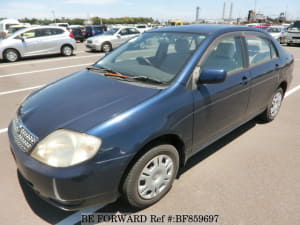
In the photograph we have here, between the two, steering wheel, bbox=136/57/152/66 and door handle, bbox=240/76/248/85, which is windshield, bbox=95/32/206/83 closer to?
steering wheel, bbox=136/57/152/66

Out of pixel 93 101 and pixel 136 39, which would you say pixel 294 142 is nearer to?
pixel 136 39

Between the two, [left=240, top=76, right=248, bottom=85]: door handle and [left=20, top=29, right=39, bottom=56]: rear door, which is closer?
[left=240, top=76, right=248, bottom=85]: door handle

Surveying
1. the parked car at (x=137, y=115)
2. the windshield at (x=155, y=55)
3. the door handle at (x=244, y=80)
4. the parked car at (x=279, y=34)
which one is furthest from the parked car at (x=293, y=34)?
the windshield at (x=155, y=55)

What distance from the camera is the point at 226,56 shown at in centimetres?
287

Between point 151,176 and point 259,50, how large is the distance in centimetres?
261

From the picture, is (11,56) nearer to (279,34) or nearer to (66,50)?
(66,50)

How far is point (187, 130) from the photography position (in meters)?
2.31

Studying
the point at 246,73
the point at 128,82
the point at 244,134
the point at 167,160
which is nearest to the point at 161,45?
the point at 128,82

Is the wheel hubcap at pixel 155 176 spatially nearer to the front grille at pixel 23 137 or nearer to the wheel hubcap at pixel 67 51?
the front grille at pixel 23 137

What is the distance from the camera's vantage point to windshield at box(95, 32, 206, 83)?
8.13 feet

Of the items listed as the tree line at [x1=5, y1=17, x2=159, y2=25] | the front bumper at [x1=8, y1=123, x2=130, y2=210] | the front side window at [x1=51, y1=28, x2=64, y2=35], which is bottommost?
the tree line at [x1=5, y1=17, x2=159, y2=25]

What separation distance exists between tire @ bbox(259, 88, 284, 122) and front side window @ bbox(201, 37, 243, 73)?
55.5 inches

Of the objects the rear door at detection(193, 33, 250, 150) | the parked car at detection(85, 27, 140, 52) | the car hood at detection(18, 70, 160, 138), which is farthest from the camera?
the parked car at detection(85, 27, 140, 52)

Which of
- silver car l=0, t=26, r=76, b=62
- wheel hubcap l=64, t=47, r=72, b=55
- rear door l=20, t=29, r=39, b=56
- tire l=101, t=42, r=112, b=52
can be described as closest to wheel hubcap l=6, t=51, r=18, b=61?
silver car l=0, t=26, r=76, b=62
